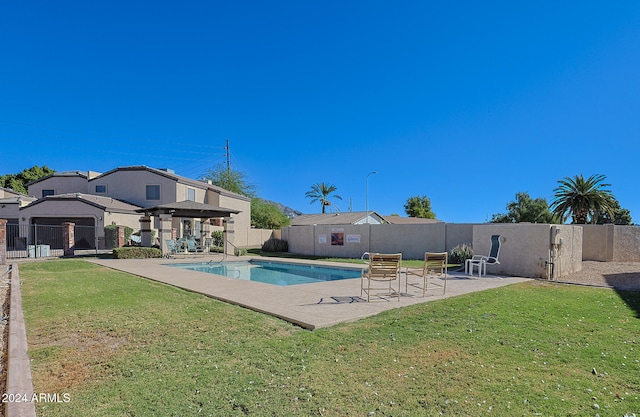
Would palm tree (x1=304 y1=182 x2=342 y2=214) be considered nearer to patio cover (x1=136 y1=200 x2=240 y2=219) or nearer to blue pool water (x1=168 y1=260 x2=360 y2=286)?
patio cover (x1=136 y1=200 x2=240 y2=219)

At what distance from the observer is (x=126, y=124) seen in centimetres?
4456

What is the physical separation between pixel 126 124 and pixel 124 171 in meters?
16.6

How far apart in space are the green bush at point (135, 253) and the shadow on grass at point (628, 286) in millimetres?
21076

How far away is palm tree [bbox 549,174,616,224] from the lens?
2827cm

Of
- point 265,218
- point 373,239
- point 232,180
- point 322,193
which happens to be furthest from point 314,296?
point 322,193

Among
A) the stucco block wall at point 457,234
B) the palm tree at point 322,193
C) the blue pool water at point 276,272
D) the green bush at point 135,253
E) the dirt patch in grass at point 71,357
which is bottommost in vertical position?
the blue pool water at point 276,272

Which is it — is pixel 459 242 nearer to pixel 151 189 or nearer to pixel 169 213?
pixel 169 213

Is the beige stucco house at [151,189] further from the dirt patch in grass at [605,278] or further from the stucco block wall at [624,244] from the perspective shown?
the stucco block wall at [624,244]

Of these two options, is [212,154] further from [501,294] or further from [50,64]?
[501,294]

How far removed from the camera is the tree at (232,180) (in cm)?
4759

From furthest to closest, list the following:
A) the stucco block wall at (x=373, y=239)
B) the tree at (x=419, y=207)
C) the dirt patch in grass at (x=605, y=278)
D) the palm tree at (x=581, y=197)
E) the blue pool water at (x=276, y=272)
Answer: the tree at (x=419, y=207)
the palm tree at (x=581, y=197)
the stucco block wall at (x=373, y=239)
the blue pool water at (x=276, y=272)
the dirt patch in grass at (x=605, y=278)

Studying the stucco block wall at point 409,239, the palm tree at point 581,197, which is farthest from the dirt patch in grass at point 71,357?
the palm tree at point 581,197

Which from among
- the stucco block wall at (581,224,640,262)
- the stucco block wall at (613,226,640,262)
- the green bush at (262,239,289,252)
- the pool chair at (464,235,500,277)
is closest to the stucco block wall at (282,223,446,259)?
the green bush at (262,239,289,252)

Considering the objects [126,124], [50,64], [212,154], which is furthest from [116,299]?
[212,154]
